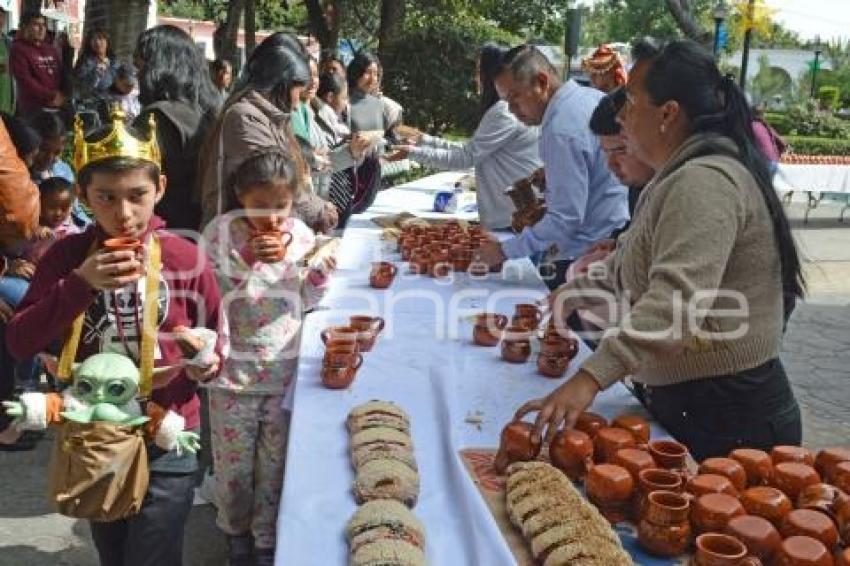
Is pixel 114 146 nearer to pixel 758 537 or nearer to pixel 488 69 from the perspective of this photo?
pixel 758 537

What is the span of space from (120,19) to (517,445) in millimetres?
7202

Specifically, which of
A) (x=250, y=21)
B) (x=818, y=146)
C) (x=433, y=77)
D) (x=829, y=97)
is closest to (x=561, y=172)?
(x=433, y=77)

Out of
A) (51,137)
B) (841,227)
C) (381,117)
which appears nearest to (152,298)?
(51,137)

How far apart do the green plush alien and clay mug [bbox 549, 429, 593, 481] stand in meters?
0.81

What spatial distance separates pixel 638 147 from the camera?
1826 millimetres

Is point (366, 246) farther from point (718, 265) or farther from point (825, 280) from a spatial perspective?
point (825, 280)

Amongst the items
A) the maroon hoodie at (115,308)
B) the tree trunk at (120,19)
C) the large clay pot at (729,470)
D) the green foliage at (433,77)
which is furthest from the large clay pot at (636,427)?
the green foliage at (433,77)

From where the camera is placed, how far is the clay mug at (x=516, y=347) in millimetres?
2342

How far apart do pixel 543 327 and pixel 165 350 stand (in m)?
1.20

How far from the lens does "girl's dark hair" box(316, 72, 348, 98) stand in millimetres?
5570

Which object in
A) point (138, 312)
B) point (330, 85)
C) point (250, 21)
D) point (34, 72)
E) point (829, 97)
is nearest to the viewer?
point (138, 312)

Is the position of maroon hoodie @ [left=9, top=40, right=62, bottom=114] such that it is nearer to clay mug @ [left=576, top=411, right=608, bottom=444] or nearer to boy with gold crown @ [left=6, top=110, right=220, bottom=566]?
boy with gold crown @ [left=6, top=110, right=220, bottom=566]

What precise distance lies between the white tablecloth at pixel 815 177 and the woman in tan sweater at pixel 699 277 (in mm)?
8960

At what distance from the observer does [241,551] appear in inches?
97.8
